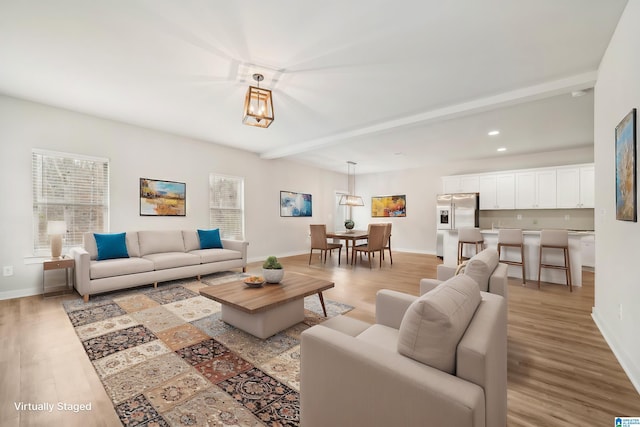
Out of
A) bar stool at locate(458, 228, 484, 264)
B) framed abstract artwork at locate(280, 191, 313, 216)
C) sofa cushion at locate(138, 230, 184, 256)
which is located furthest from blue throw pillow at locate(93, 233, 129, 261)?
bar stool at locate(458, 228, 484, 264)

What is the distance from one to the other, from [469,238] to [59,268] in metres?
6.54

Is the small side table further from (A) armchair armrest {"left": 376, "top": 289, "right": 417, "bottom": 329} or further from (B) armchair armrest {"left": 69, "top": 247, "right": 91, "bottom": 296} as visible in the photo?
(A) armchair armrest {"left": 376, "top": 289, "right": 417, "bottom": 329}

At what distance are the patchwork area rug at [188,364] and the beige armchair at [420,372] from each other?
51 cm

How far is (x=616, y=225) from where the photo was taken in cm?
225

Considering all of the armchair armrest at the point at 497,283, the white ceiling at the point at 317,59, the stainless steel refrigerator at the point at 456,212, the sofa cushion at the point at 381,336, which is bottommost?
the sofa cushion at the point at 381,336

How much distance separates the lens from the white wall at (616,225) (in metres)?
1.83

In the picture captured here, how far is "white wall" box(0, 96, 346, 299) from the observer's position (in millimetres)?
3557

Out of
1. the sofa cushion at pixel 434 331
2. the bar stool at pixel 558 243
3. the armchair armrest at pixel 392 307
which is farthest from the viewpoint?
the bar stool at pixel 558 243

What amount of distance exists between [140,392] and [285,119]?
3704 mm

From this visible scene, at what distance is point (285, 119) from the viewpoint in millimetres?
4242

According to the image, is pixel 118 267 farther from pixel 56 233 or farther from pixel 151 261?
pixel 56 233

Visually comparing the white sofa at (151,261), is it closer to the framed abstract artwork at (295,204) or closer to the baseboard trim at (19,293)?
the baseboard trim at (19,293)

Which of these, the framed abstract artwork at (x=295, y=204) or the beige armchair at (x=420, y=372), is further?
the framed abstract artwork at (x=295, y=204)

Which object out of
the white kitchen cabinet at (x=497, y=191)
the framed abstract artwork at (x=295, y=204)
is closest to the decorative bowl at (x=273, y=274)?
the framed abstract artwork at (x=295, y=204)
